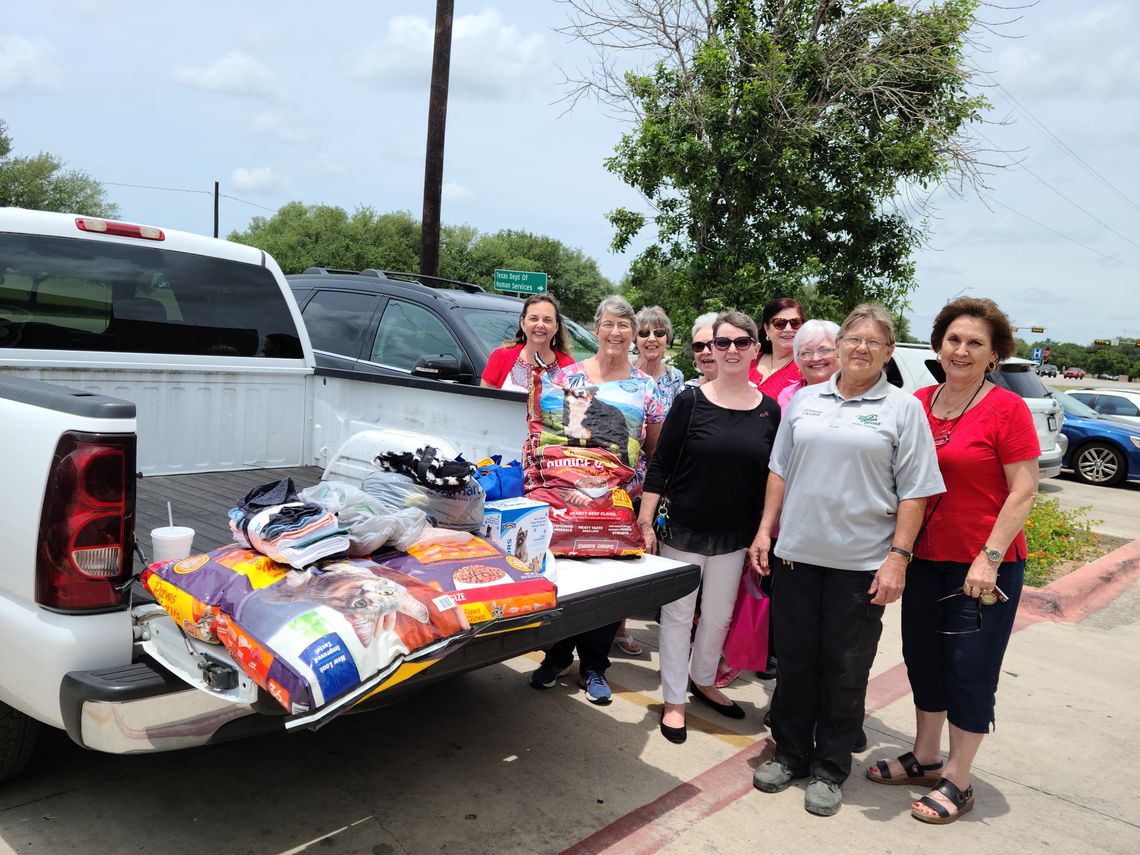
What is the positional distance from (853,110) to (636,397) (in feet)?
22.3

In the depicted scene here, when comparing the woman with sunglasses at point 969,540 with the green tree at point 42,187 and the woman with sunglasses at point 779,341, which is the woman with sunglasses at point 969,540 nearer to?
the woman with sunglasses at point 779,341

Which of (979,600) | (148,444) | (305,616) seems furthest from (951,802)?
(148,444)

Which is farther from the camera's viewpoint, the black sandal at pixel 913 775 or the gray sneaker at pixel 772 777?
the black sandal at pixel 913 775

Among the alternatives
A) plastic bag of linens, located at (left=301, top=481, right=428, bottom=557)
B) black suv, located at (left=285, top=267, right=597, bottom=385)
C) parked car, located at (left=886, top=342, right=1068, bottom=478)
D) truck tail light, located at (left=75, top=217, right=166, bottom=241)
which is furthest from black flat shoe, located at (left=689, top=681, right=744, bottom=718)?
parked car, located at (left=886, top=342, right=1068, bottom=478)

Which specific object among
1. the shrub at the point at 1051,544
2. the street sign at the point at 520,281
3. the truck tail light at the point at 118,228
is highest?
the street sign at the point at 520,281

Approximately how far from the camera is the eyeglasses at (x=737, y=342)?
370 centimetres

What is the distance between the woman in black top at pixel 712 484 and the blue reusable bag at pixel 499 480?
2.34 feet

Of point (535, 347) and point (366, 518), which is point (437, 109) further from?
point (366, 518)

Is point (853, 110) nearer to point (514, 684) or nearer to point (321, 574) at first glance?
point (514, 684)

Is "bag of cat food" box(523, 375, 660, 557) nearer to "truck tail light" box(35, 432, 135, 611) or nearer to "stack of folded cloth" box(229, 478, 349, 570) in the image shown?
"stack of folded cloth" box(229, 478, 349, 570)

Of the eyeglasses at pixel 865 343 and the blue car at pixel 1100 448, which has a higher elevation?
the eyeglasses at pixel 865 343

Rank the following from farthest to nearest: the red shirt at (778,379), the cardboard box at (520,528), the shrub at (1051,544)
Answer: the shrub at (1051,544) < the red shirt at (778,379) < the cardboard box at (520,528)

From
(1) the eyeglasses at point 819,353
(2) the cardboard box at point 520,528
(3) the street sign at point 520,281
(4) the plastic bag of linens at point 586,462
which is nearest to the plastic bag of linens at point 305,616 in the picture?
(2) the cardboard box at point 520,528

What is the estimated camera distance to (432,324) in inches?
280
